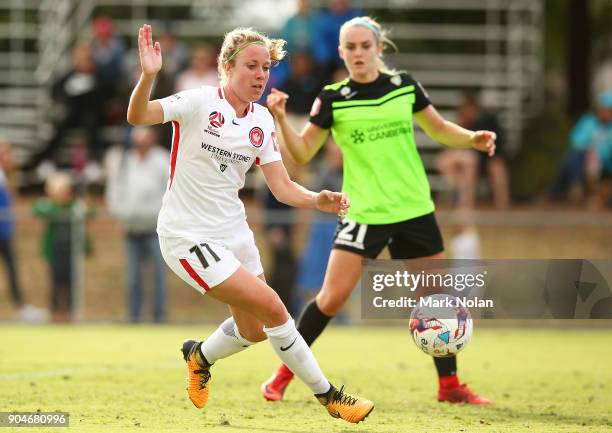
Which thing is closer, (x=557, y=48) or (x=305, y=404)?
(x=305, y=404)

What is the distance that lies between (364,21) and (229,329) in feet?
7.93

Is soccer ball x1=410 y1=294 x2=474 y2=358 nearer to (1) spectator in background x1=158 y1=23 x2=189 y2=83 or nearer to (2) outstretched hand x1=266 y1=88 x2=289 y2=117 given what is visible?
(2) outstretched hand x1=266 y1=88 x2=289 y2=117

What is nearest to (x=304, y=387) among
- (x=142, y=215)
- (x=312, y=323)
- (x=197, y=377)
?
(x=312, y=323)

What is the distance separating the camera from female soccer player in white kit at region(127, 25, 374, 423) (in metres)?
6.93

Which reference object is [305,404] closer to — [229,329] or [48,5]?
[229,329]

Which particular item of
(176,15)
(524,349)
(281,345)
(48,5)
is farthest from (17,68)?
(281,345)

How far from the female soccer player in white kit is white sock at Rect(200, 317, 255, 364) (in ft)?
1.20

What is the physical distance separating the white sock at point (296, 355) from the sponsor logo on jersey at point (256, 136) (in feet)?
3.51

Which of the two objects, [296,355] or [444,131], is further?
[444,131]

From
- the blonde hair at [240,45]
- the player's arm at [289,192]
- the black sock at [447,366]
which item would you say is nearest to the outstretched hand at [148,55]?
the blonde hair at [240,45]

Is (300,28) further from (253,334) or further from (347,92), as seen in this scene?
(253,334)

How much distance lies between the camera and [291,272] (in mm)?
15508

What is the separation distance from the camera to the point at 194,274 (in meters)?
6.96

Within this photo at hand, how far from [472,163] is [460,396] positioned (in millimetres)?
9609
